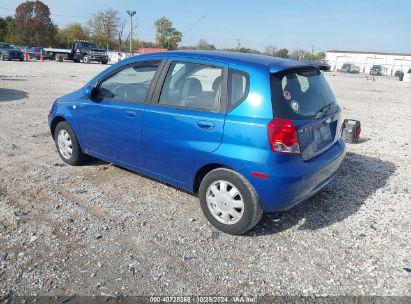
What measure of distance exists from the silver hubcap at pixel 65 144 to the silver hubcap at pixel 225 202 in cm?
260

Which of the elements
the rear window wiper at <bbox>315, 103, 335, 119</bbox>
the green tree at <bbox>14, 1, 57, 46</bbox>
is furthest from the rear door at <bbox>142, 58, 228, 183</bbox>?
the green tree at <bbox>14, 1, 57, 46</bbox>

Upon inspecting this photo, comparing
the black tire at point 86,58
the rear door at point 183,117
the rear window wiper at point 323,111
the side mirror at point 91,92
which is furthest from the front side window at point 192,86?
the black tire at point 86,58

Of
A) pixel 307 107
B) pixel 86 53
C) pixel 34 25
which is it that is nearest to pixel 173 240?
pixel 307 107

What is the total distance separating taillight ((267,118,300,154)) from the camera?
9.98 ft

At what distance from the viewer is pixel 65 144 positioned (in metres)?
5.13

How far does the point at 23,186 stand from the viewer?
4.39 meters

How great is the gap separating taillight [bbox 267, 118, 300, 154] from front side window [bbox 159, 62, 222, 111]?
24.6 inches

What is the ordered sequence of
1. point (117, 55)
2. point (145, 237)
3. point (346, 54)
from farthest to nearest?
point (346, 54) → point (117, 55) → point (145, 237)

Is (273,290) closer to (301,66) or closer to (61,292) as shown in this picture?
(61,292)

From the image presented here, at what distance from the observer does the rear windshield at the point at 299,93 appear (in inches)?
125

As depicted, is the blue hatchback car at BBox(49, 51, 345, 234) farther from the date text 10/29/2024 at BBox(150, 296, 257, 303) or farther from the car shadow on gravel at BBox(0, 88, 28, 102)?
the car shadow on gravel at BBox(0, 88, 28, 102)

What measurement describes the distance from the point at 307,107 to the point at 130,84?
2.18 metres

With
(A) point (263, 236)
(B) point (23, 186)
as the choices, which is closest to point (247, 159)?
(A) point (263, 236)

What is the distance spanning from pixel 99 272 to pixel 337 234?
2382 mm
